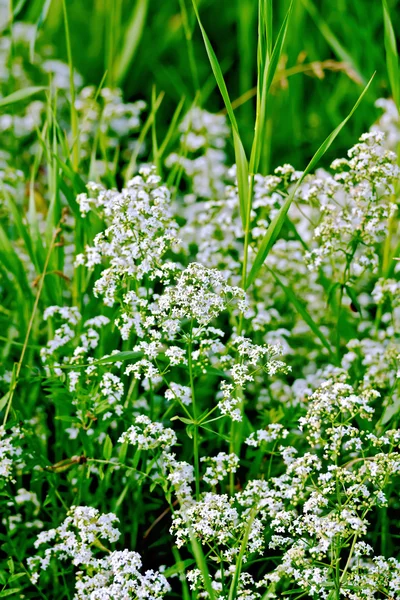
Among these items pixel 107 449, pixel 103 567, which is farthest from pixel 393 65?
pixel 103 567

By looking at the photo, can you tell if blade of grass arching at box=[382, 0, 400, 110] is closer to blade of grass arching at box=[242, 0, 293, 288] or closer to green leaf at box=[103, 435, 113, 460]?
blade of grass arching at box=[242, 0, 293, 288]

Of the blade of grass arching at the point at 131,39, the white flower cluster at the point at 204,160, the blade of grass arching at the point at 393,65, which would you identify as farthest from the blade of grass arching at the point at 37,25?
the blade of grass arching at the point at 393,65

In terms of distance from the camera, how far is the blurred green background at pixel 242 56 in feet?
18.7

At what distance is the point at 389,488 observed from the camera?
3150 mm

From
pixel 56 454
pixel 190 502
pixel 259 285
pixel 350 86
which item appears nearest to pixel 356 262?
pixel 259 285

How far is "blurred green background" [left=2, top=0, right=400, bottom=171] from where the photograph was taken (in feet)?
18.7

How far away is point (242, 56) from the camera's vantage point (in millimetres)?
6191

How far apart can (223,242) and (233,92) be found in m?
2.96

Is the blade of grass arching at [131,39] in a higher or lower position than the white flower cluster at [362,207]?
higher

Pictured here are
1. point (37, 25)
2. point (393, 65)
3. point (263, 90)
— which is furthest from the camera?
point (37, 25)

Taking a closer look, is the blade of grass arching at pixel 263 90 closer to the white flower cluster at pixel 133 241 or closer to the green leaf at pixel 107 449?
the white flower cluster at pixel 133 241

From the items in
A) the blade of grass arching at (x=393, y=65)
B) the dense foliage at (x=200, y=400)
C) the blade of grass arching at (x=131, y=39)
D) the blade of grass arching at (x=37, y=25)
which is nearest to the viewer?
the dense foliage at (x=200, y=400)

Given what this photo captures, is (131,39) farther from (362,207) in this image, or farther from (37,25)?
(362,207)

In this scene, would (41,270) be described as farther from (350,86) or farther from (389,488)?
(350,86)
